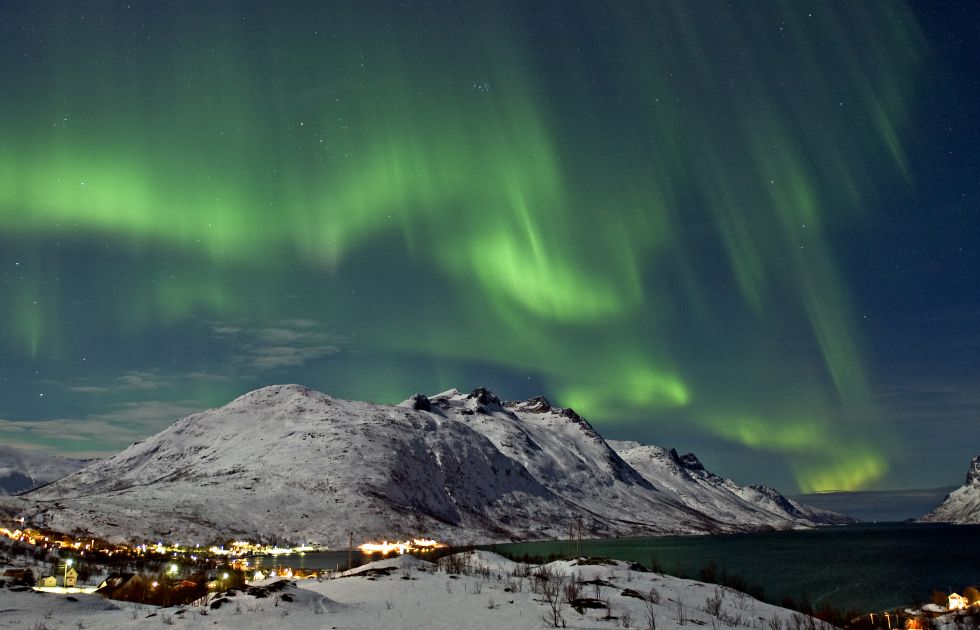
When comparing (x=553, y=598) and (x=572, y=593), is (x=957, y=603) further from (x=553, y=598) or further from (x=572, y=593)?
(x=572, y=593)

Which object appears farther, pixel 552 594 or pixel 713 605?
pixel 713 605

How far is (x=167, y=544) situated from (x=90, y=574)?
237 ft

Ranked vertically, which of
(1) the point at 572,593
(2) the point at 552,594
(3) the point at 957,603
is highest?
(1) the point at 572,593

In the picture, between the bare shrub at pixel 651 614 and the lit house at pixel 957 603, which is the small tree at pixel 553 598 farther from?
the lit house at pixel 957 603

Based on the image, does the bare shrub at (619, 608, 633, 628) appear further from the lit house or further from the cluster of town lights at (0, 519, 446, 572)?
the cluster of town lights at (0, 519, 446, 572)

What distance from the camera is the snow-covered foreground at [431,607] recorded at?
80.3 feet

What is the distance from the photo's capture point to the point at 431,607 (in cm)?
2791

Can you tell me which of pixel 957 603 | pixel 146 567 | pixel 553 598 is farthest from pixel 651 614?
pixel 146 567

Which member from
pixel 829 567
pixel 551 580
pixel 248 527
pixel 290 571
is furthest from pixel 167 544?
pixel 829 567

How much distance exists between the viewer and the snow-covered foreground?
2448 centimetres

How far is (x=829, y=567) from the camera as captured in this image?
13700cm

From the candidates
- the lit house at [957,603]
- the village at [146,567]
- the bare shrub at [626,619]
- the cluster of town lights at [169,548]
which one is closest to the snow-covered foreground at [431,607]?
the bare shrub at [626,619]

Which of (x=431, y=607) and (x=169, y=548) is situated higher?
(x=431, y=607)

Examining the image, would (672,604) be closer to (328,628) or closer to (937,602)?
(328,628)
